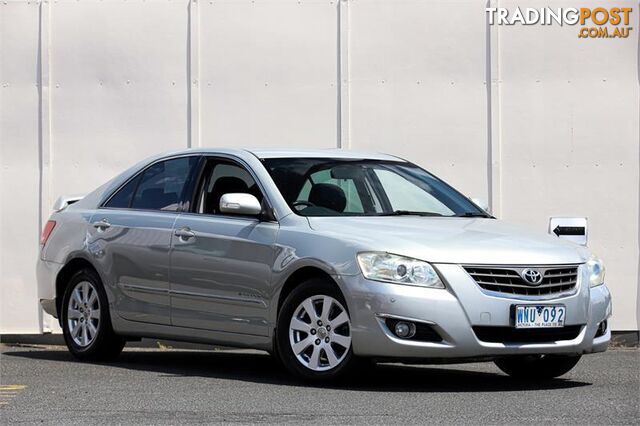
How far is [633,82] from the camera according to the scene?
1437cm

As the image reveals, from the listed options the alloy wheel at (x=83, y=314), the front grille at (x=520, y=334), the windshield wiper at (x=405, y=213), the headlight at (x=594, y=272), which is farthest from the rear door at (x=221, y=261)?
the headlight at (x=594, y=272)

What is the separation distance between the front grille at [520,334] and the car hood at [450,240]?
16.4 inches

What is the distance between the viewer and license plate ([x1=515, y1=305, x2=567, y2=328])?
947cm

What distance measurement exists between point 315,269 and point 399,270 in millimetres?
719

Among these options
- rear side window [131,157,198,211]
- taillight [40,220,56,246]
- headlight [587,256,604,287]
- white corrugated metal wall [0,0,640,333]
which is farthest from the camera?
white corrugated metal wall [0,0,640,333]

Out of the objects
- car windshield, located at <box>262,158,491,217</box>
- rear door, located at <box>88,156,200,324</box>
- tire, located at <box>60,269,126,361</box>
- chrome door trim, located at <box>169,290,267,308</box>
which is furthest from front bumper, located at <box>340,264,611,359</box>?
tire, located at <box>60,269,126,361</box>

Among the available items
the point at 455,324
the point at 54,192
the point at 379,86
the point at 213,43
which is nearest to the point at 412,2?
the point at 379,86

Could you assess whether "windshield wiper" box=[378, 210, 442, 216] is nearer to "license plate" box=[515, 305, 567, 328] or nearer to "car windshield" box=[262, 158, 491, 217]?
"car windshield" box=[262, 158, 491, 217]

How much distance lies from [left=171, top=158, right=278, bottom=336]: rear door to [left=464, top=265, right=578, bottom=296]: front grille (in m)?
1.49

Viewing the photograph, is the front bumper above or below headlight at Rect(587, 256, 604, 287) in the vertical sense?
below

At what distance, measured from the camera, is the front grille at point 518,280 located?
9422 millimetres

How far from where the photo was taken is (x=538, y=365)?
34.6ft

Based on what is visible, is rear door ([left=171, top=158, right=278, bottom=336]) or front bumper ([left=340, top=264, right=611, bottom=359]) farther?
rear door ([left=171, top=158, right=278, bottom=336])

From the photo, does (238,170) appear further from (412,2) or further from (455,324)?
(412,2)
